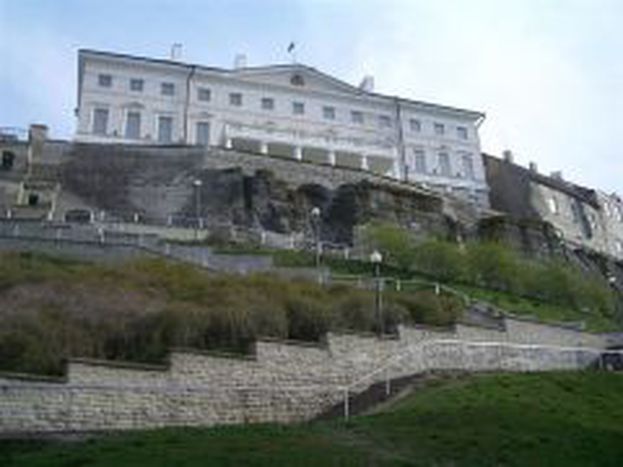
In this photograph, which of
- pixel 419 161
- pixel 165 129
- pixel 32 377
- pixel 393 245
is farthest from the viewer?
pixel 419 161

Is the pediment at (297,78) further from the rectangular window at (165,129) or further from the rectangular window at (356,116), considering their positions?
the rectangular window at (165,129)

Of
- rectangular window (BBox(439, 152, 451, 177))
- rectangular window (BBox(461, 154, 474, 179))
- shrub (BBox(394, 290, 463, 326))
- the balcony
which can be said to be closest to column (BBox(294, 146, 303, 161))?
the balcony

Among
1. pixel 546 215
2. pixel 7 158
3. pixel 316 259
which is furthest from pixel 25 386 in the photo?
pixel 546 215

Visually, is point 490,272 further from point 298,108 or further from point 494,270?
point 298,108

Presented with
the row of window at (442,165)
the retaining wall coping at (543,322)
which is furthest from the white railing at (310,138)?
the retaining wall coping at (543,322)

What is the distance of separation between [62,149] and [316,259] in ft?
71.1

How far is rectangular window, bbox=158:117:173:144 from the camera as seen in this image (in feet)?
211

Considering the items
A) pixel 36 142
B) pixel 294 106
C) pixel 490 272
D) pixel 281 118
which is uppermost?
pixel 294 106

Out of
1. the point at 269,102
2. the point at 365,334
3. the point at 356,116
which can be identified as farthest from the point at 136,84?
the point at 365,334

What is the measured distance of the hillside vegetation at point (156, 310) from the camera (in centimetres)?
2333

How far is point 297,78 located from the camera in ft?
231

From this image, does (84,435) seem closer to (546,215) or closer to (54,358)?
(54,358)

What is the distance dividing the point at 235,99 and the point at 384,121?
10.5 meters

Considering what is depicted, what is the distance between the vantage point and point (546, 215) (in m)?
75.3
